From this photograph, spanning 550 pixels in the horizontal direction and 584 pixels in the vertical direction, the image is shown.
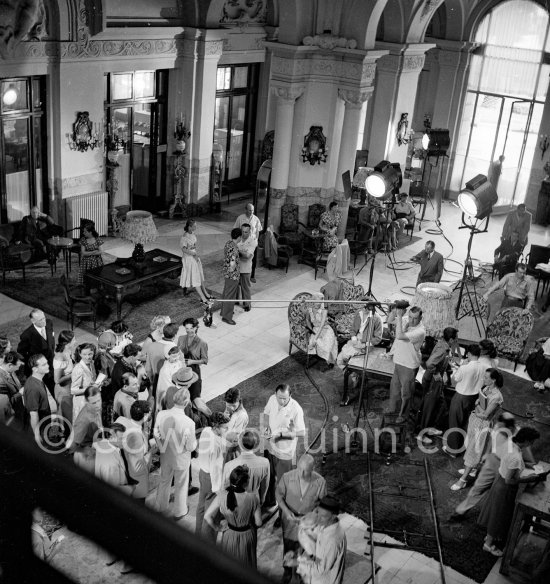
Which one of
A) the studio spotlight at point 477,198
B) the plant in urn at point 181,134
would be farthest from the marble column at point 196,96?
the studio spotlight at point 477,198

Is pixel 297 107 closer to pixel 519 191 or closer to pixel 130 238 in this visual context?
pixel 130 238

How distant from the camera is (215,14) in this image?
1534 cm

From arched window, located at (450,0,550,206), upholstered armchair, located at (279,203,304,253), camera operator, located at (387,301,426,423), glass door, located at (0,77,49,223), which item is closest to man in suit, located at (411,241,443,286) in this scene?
camera operator, located at (387,301,426,423)

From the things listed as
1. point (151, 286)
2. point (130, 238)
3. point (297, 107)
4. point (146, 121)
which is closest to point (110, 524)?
point (130, 238)

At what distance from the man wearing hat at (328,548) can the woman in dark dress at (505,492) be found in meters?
2.05

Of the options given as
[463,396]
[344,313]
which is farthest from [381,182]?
[463,396]

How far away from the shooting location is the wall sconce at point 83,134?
13578 millimetres

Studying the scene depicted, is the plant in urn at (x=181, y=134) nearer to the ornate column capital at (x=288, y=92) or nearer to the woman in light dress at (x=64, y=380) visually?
the ornate column capital at (x=288, y=92)

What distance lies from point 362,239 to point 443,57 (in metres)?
7.14

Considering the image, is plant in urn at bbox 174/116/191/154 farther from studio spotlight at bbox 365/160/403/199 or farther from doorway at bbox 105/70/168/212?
studio spotlight at bbox 365/160/403/199

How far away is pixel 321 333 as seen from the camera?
31.9 feet

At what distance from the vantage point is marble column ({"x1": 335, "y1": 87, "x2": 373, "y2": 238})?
14.4 m

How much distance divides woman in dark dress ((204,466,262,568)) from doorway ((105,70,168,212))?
10.5 meters

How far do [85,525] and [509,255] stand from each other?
1356 cm
